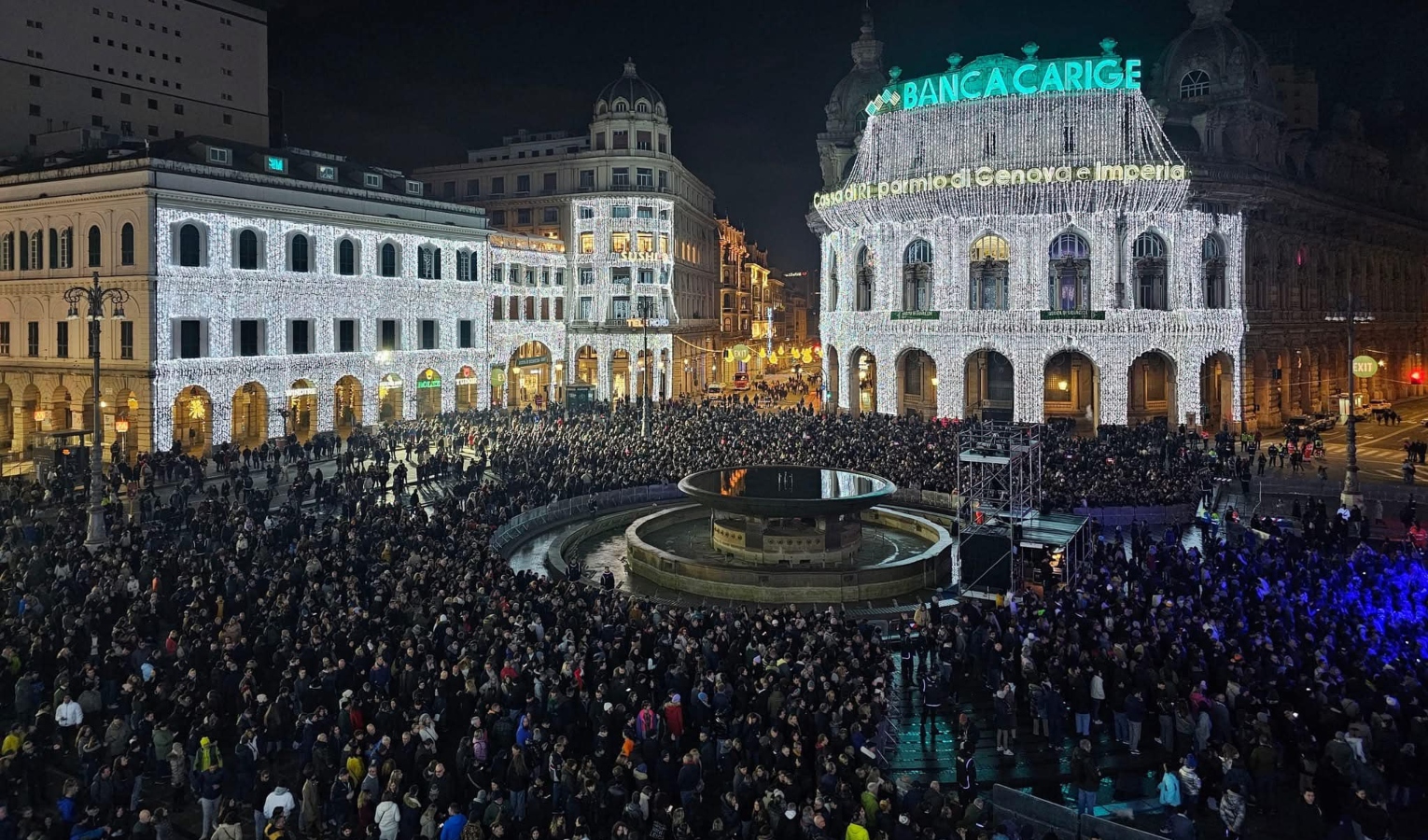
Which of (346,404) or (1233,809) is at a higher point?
(346,404)

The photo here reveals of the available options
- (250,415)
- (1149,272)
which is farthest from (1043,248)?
(250,415)

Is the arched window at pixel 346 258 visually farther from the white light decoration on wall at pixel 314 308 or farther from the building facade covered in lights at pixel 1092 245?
the building facade covered in lights at pixel 1092 245

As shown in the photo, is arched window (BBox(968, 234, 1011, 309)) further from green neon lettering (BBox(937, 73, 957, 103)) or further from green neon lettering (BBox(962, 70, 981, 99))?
green neon lettering (BBox(937, 73, 957, 103))

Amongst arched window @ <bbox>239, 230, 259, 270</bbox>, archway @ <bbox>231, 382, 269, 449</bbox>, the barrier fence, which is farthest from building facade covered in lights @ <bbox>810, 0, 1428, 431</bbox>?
the barrier fence

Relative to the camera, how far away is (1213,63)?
196 ft

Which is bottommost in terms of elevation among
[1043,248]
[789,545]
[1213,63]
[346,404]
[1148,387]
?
[789,545]

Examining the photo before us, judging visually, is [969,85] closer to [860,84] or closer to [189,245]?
[860,84]

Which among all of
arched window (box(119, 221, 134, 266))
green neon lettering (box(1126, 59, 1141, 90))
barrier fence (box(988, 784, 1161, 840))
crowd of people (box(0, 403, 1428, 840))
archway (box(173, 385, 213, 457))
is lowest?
barrier fence (box(988, 784, 1161, 840))

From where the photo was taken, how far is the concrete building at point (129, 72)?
5931cm

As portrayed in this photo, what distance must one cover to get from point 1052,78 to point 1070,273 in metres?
11.0

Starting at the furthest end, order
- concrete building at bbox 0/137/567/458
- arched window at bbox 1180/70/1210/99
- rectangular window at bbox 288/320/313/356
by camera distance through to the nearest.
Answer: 1. arched window at bbox 1180/70/1210/99
2. rectangular window at bbox 288/320/313/356
3. concrete building at bbox 0/137/567/458

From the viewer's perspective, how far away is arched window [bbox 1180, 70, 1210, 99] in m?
60.6

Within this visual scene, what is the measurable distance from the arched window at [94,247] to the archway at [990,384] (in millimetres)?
44804

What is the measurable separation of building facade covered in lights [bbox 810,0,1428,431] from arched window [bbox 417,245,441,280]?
23.0 m
